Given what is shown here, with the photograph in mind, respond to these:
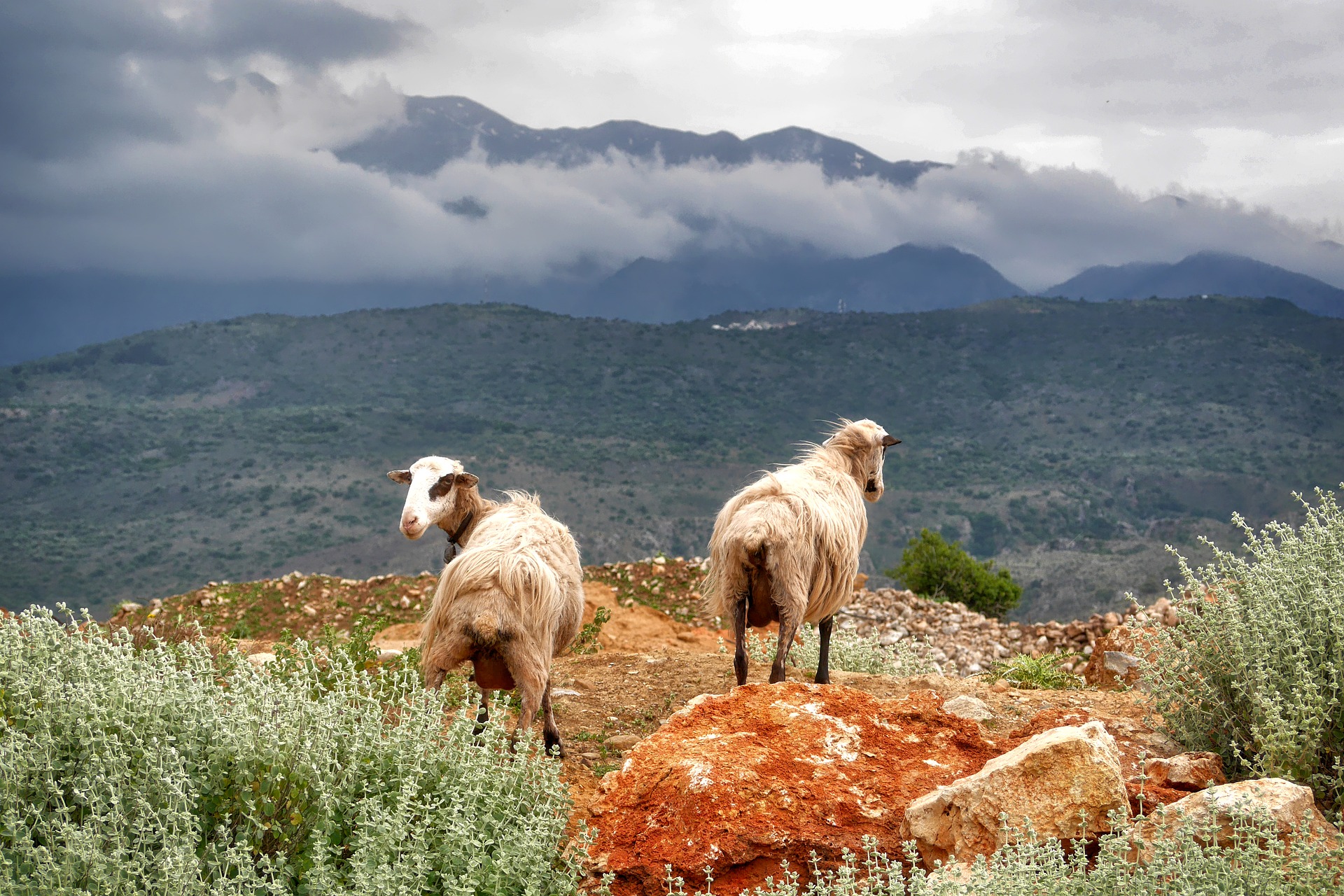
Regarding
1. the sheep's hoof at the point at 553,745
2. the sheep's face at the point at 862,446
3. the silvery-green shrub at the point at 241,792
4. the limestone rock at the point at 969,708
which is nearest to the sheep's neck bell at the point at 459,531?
the sheep's hoof at the point at 553,745

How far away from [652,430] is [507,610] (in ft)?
185

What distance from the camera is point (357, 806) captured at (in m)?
4.50

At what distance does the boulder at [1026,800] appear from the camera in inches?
174

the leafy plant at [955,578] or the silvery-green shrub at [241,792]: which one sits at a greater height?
the silvery-green shrub at [241,792]

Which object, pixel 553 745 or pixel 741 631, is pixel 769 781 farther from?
pixel 741 631

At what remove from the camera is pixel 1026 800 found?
4465mm

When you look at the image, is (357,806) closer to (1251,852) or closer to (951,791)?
(951,791)

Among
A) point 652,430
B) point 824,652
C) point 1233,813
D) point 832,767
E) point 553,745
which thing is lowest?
point 652,430

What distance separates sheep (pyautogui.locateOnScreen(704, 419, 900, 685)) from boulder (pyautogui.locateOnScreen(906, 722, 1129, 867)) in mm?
3184

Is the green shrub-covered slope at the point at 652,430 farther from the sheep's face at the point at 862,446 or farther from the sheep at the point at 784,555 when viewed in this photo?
the sheep at the point at 784,555

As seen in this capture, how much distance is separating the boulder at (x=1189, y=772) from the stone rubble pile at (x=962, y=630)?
7.75 m

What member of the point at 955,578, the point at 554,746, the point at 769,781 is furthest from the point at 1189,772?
the point at 955,578

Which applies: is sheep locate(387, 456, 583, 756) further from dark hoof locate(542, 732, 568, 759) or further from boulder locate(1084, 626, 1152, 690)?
boulder locate(1084, 626, 1152, 690)

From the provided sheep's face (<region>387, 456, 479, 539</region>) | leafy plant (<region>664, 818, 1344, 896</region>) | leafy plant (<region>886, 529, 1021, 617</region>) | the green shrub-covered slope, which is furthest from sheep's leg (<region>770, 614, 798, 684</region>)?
the green shrub-covered slope
